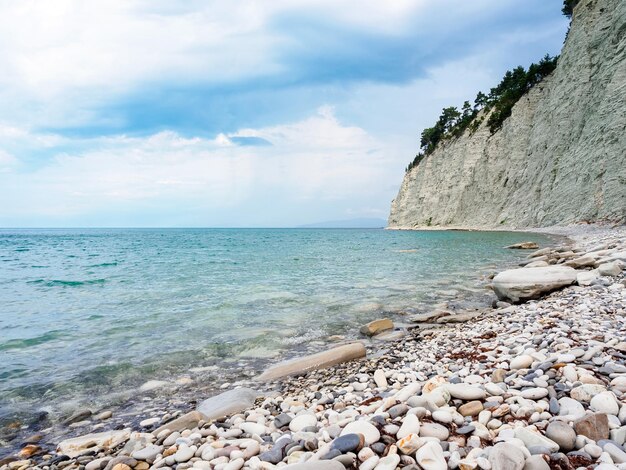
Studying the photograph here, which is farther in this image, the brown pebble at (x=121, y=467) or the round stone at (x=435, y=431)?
the brown pebble at (x=121, y=467)

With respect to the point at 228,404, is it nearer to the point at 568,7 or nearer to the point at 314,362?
the point at 314,362

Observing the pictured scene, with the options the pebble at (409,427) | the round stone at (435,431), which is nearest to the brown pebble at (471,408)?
the round stone at (435,431)

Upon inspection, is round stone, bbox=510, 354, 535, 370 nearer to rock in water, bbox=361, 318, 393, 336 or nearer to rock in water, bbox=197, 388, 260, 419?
rock in water, bbox=197, 388, 260, 419

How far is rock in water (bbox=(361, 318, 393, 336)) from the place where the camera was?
26.9 feet

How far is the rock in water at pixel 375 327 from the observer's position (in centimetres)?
820

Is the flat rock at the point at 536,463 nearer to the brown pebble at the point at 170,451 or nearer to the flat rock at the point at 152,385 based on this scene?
the brown pebble at the point at 170,451

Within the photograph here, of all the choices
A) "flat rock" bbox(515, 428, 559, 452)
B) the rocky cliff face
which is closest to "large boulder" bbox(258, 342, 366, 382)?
"flat rock" bbox(515, 428, 559, 452)

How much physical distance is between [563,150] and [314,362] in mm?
39937

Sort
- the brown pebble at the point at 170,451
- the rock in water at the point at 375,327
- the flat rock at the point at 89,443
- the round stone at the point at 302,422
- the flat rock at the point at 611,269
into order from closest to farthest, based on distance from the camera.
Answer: the brown pebble at the point at 170,451, the round stone at the point at 302,422, the flat rock at the point at 89,443, the rock in water at the point at 375,327, the flat rock at the point at 611,269

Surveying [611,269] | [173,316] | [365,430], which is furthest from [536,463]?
[173,316]

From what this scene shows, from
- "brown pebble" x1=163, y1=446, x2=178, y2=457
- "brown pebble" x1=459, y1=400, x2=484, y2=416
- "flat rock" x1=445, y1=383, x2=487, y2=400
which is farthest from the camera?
"brown pebble" x1=163, y1=446, x2=178, y2=457

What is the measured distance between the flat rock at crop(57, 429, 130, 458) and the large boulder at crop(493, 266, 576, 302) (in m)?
8.67

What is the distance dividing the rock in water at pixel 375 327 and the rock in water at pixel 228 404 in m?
3.58

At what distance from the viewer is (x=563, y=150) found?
1438 inches
